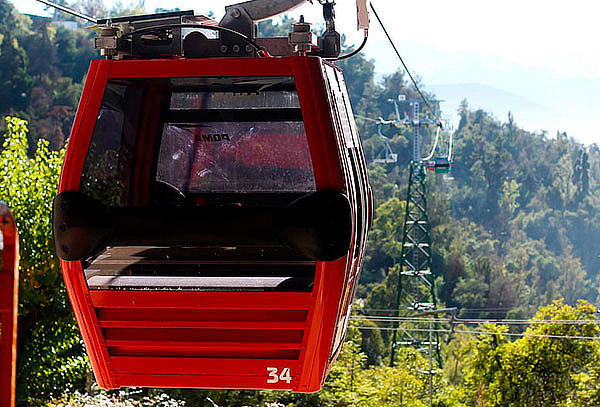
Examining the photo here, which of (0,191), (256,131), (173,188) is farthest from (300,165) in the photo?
(0,191)

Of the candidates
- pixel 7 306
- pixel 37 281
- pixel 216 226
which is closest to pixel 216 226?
pixel 216 226

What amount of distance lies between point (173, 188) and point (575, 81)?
296 feet

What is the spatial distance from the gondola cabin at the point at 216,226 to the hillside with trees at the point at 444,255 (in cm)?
783

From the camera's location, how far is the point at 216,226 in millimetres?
2094

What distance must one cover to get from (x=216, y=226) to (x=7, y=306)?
1.49m

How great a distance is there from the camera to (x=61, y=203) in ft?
6.98

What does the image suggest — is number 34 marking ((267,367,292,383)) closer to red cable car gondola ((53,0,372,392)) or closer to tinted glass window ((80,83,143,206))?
red cable car gondola ((53,0,372,392))

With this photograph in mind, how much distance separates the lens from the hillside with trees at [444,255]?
34.7 feet

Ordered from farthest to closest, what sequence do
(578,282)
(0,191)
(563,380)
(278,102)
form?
(578,282) < (563,380) < (0,191) < (278,102)

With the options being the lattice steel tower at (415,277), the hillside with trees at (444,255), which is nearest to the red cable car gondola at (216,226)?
the hillside with trees at (444,255)

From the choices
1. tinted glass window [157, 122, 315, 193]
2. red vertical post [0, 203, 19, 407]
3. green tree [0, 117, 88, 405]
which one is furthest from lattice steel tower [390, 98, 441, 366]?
red vertical post [0, 203, 19, 407]

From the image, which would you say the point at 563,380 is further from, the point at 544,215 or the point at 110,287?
the point at 544,215

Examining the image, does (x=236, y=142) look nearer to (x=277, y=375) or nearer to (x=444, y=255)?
(x=277, y=375)

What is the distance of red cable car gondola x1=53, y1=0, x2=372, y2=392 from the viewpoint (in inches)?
81.6
